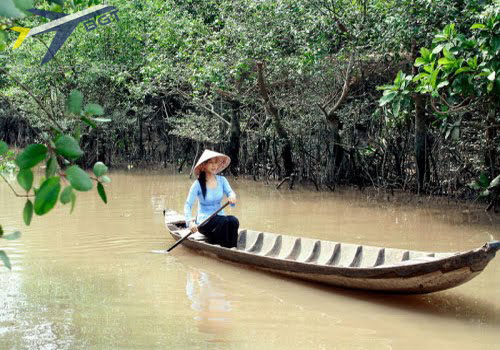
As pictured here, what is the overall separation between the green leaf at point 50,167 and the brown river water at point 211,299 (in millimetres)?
2680

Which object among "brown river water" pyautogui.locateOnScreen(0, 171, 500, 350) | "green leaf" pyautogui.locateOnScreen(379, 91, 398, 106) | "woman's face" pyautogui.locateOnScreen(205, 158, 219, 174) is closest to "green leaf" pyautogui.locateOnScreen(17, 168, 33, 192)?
"brown river water" pyautogui.locateOnScreen(0, 171, 500, 350)

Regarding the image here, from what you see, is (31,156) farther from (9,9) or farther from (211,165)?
(211,165)

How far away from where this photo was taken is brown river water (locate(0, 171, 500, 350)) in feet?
13.2

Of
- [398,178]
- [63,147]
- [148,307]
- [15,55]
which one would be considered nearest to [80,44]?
[15,55]

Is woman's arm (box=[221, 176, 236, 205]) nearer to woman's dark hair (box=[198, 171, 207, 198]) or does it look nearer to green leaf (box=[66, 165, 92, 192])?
woman's dark hair (box=[198, 171, 207, 198])

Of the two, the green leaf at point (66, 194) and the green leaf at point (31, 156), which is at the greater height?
the green leaf at point (31, 156)

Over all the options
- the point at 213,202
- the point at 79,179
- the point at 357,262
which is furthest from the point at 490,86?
the point at 79,179

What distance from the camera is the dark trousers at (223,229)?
6.21m

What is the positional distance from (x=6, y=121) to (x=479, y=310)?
20915mm

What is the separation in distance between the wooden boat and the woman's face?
79 centimetres

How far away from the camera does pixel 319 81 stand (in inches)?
458

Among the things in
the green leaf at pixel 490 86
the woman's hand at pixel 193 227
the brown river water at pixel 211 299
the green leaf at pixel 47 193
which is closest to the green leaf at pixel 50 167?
the green leaf at pixel 47 193

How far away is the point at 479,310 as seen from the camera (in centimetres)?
456

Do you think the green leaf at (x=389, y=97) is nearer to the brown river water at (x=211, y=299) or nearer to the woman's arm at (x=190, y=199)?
the brown river water at (x=211, y=299)
